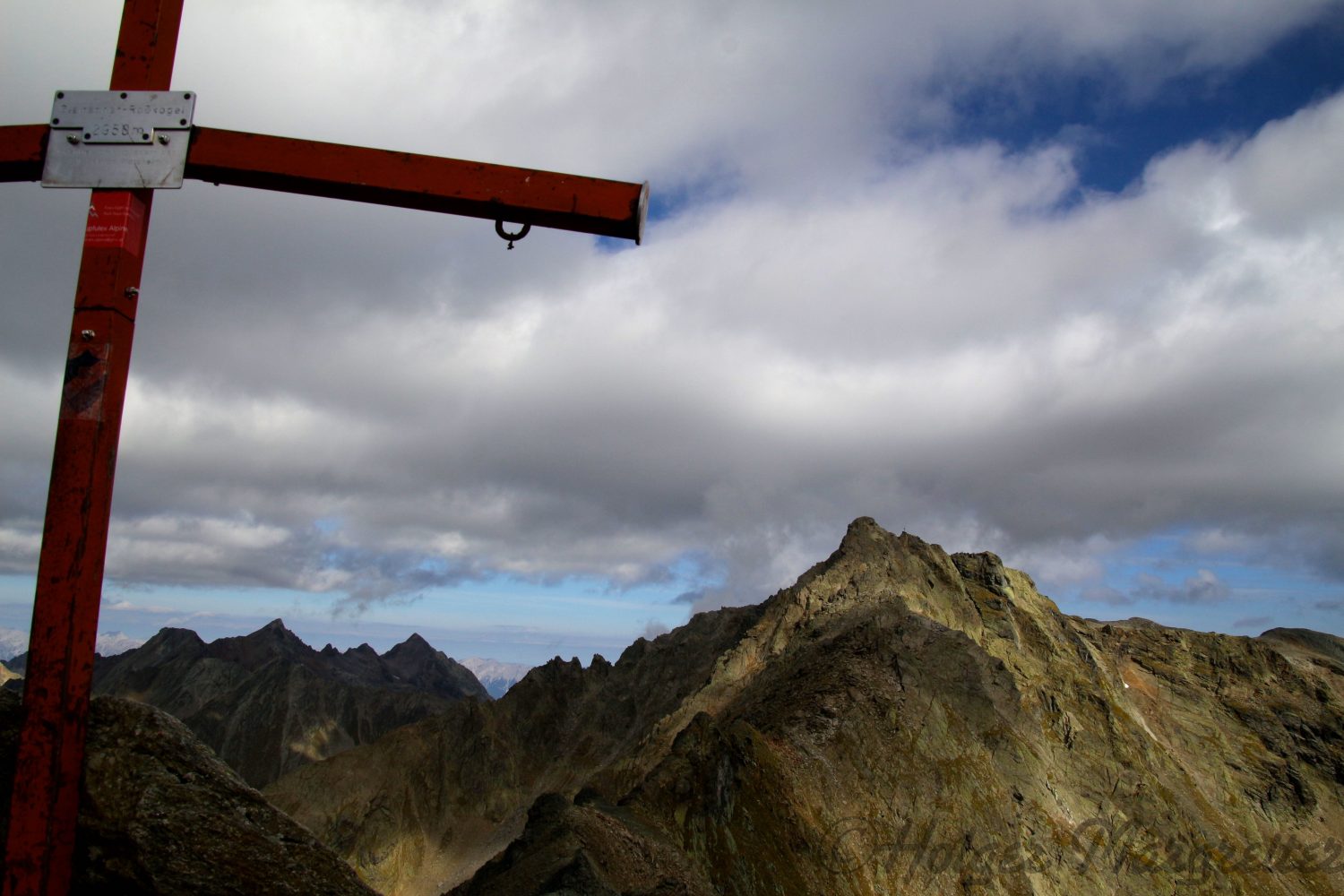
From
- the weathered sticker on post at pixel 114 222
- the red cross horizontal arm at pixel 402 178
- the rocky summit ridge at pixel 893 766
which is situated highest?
the red cross horizontal arm at pixel 402 178

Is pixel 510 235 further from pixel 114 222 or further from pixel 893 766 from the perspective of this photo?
pixel 893 766

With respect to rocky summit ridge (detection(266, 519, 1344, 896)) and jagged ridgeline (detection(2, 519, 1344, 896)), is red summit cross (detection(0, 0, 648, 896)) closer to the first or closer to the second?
jagged ridgeline (detection(2, 519, 1344, 896))

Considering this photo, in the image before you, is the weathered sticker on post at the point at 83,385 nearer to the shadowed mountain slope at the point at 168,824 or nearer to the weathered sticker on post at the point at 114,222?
the weathered sticker on post at the point at 114,222

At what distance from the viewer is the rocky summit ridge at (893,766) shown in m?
28.3

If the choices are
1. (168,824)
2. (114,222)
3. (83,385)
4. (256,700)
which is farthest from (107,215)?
(256,700)

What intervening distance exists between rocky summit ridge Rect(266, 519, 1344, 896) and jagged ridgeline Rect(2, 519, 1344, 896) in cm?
13

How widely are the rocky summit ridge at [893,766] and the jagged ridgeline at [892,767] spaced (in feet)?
0.43

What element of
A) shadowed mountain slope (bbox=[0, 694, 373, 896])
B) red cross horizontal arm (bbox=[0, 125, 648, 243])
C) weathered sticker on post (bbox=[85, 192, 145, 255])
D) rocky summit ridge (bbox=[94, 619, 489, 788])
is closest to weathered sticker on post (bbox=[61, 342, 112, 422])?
weathered sticker on post (bbox=[85, 192, 145, 255])

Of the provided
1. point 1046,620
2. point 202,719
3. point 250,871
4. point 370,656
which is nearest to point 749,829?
point 250,871

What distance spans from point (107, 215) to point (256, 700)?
125 meters

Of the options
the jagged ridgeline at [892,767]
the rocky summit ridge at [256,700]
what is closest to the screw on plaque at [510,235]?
the jagged ridgeline at [892,767]

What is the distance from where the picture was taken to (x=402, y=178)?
6.12m

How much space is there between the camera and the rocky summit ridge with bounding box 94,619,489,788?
108 meters

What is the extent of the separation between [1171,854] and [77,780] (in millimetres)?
47146
